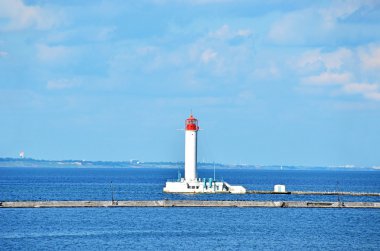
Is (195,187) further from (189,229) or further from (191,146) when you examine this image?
(189,229)

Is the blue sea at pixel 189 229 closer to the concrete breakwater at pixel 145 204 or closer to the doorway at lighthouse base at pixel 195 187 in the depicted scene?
the concrete breakwater at pixel 145 204

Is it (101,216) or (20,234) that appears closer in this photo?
(20,234)

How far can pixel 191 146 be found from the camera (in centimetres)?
10612

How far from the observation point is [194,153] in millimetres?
106188

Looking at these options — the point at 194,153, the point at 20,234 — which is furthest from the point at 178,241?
the point at 194,153

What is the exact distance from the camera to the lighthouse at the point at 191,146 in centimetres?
10606

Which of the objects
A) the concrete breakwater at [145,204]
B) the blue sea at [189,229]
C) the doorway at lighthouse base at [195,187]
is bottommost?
the blue sea at [189,229]

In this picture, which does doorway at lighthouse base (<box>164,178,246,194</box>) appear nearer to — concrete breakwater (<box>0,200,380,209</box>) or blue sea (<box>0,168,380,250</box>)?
concrete breakwater (<box>0,200,380,209</box>)

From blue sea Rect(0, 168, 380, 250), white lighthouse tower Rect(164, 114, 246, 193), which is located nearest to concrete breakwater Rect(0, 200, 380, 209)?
blue sea Rect(0, 168, 380, 250)

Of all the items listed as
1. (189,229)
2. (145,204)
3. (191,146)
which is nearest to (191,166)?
(191,146)

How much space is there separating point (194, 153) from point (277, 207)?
16.2 meters

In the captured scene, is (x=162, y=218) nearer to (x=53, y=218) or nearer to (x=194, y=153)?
(x=53, y=218)

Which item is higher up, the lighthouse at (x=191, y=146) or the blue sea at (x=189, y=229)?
the lighthouse at (x=191, y=146)

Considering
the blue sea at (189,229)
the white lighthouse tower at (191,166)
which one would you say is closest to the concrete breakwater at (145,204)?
the blue sea at (189,229)
